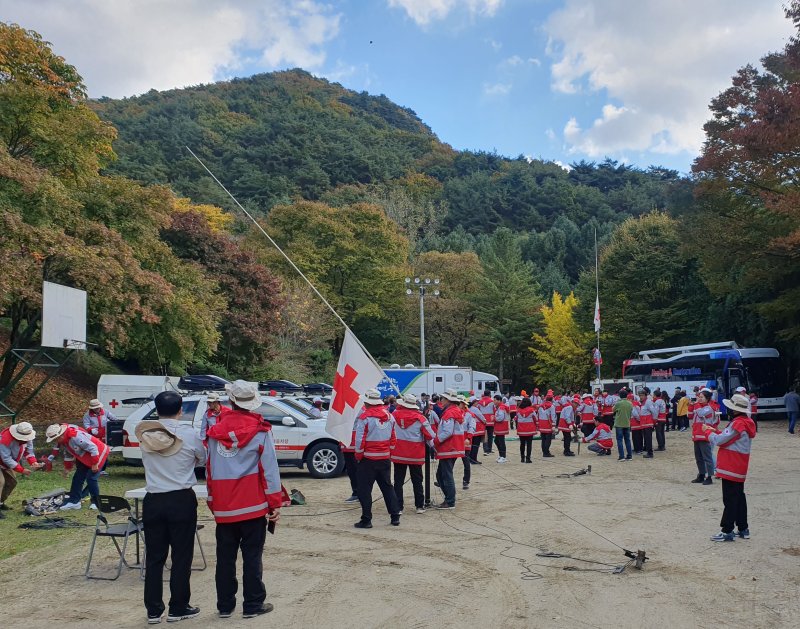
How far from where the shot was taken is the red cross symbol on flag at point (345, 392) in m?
9.24

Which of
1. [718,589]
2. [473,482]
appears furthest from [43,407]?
[718,589]

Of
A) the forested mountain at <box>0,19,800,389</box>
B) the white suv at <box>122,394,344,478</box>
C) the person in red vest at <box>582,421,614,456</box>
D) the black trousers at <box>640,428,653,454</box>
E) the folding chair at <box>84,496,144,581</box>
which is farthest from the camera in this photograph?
the forested mountain at <box>0,19,800,389</box>

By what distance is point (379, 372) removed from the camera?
365 inches

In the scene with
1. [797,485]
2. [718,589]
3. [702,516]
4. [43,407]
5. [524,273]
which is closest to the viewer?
[718,589]

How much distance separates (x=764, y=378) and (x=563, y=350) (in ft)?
65.0

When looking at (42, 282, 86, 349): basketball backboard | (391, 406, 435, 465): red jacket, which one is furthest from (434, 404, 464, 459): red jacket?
(42, 282, 86, 349): basketball backboard

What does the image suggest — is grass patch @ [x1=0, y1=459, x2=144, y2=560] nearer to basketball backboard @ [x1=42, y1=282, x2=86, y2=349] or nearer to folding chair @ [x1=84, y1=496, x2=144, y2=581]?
folding chair @ [x1=84, y1=496, x2=144, y2=581]

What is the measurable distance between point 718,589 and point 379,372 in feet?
15.4

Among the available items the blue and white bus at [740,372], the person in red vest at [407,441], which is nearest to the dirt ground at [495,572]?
the person in red vest at [407,441]

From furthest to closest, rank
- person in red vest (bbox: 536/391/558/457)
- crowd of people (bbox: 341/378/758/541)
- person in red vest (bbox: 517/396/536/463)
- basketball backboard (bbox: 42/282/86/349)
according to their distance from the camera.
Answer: person in red vest (bbox: 536/391/558/457)
person in red vest (bbox: 517/396/536/463)
basketball backboard (bbox: 42/282/86/349)
crowd of people (bbox: 341/378/758/541)

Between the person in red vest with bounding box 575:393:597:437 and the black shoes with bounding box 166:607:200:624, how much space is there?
1728cm

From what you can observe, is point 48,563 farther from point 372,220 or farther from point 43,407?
point 372,220

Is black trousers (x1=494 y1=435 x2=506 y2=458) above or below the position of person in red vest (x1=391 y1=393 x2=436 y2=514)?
below

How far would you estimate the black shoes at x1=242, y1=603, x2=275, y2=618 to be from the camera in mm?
5688
